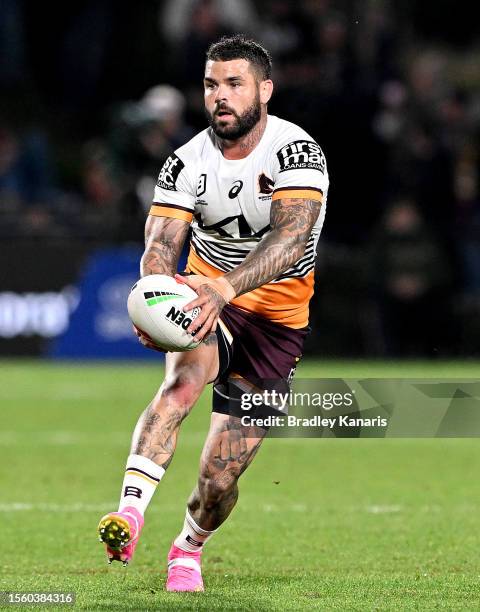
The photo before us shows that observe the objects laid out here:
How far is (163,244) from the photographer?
21.7 feet

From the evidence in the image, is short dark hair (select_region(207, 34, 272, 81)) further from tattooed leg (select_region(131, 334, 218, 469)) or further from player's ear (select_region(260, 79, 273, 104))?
tattooed leg (select_region(131, 334, 218, 469))

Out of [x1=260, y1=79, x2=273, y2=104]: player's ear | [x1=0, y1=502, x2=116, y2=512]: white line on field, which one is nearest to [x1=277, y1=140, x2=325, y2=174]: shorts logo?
[x1=260, y1=79, x2=273, y2=104]: player's ear

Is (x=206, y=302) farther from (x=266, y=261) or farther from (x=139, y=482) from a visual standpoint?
(x=139, y=482)

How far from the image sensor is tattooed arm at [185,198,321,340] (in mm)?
6039

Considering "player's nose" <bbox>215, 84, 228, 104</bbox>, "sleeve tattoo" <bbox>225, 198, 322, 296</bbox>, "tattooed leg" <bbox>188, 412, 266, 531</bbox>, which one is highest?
"player's nose" <bbox>215, 84, 228, 104</bbox>

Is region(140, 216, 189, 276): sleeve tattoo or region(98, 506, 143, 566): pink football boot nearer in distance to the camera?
region(98, 506, 143, 566): pink football boot

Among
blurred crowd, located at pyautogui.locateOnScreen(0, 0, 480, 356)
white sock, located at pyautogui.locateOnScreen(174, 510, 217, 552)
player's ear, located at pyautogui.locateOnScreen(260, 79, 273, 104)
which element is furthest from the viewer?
blurred crowd, located at pyautogui.locateOnScreen(0, 0, 480, 356)

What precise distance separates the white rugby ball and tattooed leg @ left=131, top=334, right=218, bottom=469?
0.83 feet

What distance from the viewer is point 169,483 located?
33.6 feet

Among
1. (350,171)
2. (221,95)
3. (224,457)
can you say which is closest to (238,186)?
(221,95)

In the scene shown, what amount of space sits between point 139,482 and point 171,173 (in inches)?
57.9

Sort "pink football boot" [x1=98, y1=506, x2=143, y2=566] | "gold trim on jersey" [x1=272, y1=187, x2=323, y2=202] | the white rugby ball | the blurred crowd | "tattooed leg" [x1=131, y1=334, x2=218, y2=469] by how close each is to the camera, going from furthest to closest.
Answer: the blurred crowd, "gold trim on jersey" [x1=272, y1=187, x2=323, y2=202], "tattooed leg" [x1=131, y1=334, x2=218, y2=469], the white rugby ball, "pink football boot" [x1=98, y1=506, x2=143, y2=566]

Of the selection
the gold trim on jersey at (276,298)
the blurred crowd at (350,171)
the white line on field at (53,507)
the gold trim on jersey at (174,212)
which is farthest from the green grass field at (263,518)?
the blurred crowd at (350,171)

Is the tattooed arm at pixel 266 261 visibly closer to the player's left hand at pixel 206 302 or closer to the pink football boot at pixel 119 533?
the player's left hand at pixel 206 302
